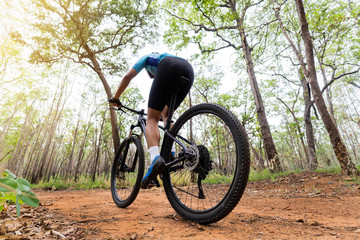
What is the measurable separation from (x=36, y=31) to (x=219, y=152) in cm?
831

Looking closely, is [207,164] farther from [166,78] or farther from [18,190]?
[18,190]

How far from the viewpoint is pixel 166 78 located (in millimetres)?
1760

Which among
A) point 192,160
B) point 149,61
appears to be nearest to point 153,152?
point 192,160

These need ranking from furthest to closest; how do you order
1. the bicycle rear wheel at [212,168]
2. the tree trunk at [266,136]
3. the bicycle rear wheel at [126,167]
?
1. the tree trunk at [266,136]
2. the bicycle rear wheel at [126,167]
3. the bicycle rear wheel at [212,168]

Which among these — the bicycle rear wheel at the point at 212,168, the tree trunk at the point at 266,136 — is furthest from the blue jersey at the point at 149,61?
the tree trunk at the point at 266,136

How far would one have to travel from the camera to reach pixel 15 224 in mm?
1175

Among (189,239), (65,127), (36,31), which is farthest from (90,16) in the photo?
(65,127)

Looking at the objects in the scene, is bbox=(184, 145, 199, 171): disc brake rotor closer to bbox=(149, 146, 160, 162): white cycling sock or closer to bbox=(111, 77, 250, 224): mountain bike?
bbox=(111, 77, 250, 224): mountain bike

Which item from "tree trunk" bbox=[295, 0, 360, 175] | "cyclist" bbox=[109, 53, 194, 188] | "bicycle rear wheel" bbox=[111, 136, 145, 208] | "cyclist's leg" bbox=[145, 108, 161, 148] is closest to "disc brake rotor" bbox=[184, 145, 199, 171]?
"cyclist" bbox=[109, 53, 194, 188]

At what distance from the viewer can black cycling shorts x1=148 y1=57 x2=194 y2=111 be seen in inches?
68.9

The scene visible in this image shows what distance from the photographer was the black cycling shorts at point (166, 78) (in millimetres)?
1749

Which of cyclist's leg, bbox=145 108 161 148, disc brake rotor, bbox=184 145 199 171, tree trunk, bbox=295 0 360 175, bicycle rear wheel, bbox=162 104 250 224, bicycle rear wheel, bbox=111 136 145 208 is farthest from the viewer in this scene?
tree trunk, bbox=295 0 360 175

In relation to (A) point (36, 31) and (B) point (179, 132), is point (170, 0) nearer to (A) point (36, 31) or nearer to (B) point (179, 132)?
(A) point (36, 31)

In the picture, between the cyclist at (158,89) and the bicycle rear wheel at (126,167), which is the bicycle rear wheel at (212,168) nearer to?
the cyclist at (158,89)
